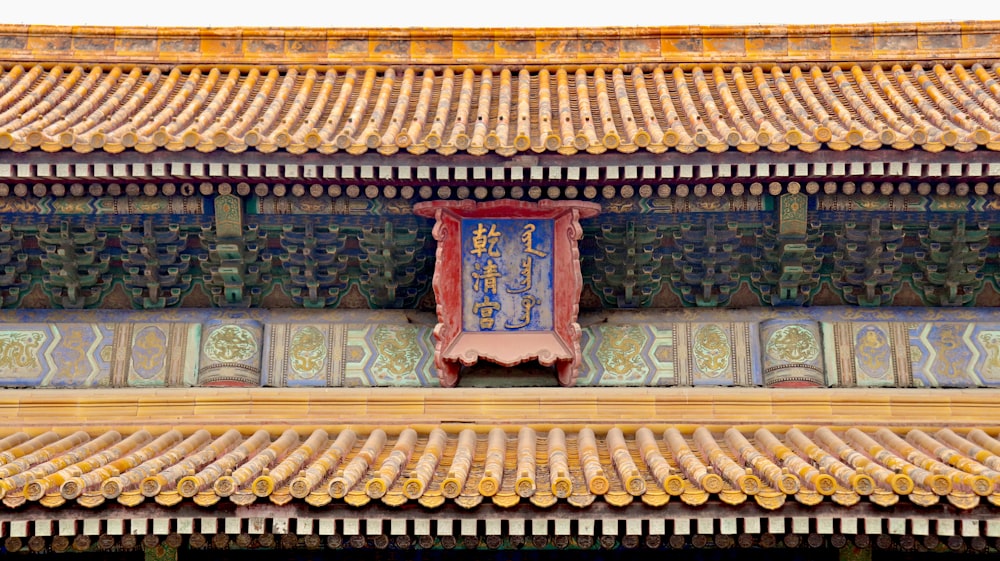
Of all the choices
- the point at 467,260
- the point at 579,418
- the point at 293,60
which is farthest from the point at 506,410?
the point at 293,60

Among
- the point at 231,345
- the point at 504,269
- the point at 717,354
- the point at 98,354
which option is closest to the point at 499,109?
the point at 504,269

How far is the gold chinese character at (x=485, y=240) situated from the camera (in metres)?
9.48

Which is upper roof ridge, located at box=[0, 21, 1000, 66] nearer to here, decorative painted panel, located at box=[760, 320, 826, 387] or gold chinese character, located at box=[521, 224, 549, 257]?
gold chinese character, located at box=[521, 224, 549, 257]

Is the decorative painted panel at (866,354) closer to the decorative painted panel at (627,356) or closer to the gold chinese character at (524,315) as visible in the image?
the decorative painted panel at (627,356)

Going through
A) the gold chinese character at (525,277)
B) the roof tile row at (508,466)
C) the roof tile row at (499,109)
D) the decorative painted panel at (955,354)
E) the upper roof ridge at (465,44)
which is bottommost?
the roof tile row at (508,466)

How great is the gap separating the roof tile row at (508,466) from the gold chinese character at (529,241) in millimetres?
1400

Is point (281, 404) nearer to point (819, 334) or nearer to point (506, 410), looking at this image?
point (506, 410)

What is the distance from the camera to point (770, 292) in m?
9.93

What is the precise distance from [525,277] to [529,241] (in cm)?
29

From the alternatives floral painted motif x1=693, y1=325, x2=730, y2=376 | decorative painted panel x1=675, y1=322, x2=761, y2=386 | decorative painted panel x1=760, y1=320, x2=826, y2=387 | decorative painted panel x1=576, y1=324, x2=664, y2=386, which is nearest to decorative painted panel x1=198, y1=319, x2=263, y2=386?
decorative painted panel x1=576, y1=324, x2=664, y2=386

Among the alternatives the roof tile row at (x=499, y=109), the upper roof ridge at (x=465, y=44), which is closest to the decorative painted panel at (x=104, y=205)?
the roof tile row at (x=499, y=109)

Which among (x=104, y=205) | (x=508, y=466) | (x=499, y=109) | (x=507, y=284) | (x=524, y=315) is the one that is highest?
(x=499, y=109)

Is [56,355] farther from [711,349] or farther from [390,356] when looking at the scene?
[711,349]

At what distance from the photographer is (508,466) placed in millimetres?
7949
